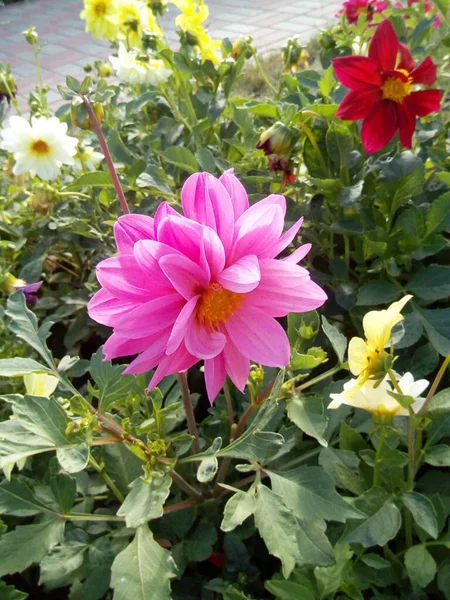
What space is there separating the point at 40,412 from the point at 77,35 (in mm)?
4765

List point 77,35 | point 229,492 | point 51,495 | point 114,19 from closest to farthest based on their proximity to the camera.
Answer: point 51,495 → point 229,492 → point 114,19 → point 77,35

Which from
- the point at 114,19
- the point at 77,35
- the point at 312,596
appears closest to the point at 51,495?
the point at 312,596

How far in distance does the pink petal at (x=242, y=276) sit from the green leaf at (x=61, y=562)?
426 millimetres

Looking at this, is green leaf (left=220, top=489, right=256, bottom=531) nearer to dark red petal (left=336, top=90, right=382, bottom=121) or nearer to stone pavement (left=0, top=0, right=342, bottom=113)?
dark red petal (left=336, top=90, right=382, bottom=121)

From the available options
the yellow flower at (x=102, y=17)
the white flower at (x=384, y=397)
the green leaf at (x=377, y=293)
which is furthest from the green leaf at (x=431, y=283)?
the yellow flower at (x=102, y=17)

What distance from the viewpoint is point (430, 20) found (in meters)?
1.21

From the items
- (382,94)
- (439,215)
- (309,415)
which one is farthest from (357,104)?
(309,415)

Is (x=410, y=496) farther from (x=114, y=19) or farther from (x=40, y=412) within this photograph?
(x=114, y=19)

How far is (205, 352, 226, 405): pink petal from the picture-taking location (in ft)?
1.83

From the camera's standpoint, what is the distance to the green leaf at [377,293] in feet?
3.05

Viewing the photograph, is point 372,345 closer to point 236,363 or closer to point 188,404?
point 236,363

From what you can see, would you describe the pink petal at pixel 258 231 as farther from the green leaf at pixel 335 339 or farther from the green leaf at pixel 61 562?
the green leaf at pixel 61 562

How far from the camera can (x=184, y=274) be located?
20.0 inches

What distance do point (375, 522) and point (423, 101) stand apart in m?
0.62
